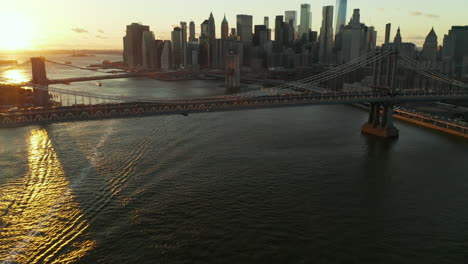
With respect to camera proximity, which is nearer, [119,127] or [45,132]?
[45,132]

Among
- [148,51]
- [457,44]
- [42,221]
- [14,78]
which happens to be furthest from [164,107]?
[148,51]

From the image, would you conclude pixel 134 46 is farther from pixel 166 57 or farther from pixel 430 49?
pixel 430 49

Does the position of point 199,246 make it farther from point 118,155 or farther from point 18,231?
point 118,155

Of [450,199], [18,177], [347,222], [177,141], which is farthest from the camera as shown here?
[177,141]

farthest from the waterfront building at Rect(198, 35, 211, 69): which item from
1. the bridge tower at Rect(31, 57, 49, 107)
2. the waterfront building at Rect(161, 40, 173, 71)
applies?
the bridge tower at Rect(31, 57, 49, 107)

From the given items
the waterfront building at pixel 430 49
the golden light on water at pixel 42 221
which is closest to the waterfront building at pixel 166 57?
the waterfront building at pixel 430 49

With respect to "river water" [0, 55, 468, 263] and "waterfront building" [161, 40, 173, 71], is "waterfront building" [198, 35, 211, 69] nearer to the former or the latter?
"waterfront building" [161, 40, 173, 71]

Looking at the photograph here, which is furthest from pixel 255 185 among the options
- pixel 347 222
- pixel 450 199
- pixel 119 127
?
pixel 119 127
